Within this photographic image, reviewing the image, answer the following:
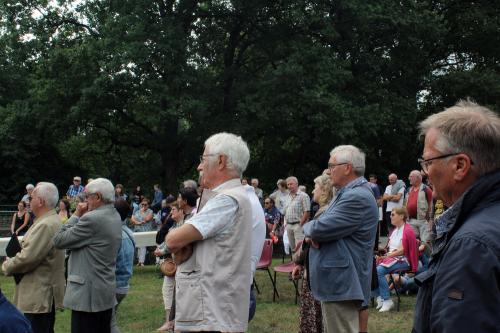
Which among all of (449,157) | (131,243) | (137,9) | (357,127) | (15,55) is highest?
(137,9)

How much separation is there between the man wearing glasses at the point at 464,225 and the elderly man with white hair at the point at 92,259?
3.49m

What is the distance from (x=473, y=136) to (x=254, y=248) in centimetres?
214

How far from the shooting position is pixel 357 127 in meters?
22.2

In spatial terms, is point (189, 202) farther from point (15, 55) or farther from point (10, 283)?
point (15, 55)

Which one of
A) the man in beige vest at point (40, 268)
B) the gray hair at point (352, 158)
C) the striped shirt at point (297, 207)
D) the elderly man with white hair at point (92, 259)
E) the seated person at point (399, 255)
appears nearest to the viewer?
the gray hair at point (352, 158)

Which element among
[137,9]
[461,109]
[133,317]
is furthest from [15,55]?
[461,109]

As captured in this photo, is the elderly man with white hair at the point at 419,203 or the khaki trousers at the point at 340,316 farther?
the elderly man with white hair at the point at 419,203

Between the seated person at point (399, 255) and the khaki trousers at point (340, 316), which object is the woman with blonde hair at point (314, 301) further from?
the seated person at point (399, 255)

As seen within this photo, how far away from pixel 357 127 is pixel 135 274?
476 inches

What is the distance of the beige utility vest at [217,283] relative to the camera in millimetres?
3232

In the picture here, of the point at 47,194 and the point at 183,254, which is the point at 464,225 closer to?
the point at 183,254

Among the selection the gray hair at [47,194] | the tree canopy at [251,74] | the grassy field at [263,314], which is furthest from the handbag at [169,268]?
the tree canopy at [251,74]

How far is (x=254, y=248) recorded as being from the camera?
390cm

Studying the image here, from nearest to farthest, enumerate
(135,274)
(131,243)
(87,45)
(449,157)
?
(449,157) < (131,243) < (135,274) < (87,45)
